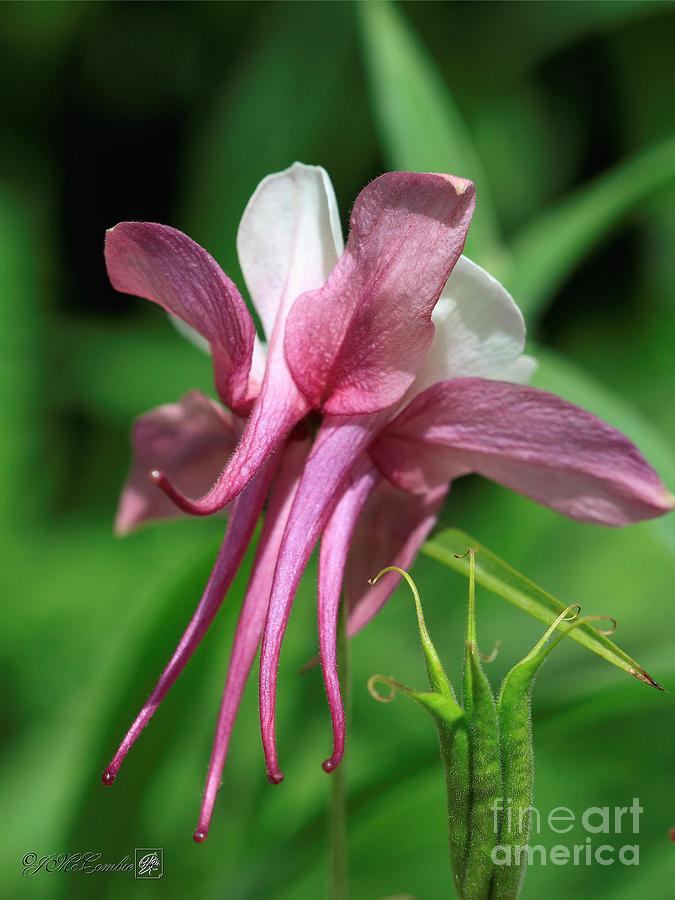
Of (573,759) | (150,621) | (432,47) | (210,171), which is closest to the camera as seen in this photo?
(150,621)

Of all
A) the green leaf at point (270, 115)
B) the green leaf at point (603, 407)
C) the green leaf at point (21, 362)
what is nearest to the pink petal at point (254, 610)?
the green leaf at point (603, 407)

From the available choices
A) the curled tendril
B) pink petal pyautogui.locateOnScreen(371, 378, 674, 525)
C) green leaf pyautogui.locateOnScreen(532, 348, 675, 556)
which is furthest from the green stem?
green leaf pyautogui.locateOnScreen(532, 348, 675, 556)

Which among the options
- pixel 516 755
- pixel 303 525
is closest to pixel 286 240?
pixel 303 525

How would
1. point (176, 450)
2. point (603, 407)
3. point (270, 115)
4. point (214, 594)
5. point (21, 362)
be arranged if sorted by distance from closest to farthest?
1. point (214, 594)
2. point (176, 450)
3. point (603, 407)
4. point (21, 362)
5. point (270, 115)

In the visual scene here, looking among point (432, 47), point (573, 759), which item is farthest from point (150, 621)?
point (432, 47)

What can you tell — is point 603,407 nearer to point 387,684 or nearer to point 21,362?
point 387,684

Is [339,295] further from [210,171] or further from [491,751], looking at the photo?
[210,171]

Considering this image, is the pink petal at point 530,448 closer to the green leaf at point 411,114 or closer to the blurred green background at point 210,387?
the blurred green background at point 210,387
